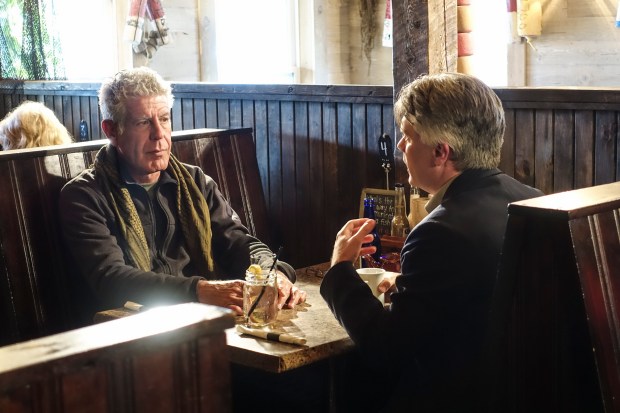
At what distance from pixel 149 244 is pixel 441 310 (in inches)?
53.6

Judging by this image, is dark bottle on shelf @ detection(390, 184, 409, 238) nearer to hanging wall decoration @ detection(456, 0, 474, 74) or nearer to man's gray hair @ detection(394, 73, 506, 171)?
hanging wall decoration @ detection(456, 0, 474, 74)

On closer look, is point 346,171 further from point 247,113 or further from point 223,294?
point 223,294

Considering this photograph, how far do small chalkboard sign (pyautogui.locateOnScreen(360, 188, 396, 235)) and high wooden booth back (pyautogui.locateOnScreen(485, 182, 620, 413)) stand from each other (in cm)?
178

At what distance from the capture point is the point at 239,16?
7371mm

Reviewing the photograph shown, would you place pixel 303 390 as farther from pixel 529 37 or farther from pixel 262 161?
pixel 529 37

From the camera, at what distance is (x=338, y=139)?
415cm

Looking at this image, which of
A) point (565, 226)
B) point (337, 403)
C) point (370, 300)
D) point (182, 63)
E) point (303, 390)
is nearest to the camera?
point (565, 226)

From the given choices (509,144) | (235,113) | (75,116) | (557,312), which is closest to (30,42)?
(75,116)

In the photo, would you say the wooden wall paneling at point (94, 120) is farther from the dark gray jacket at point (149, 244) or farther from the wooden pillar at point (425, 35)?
the wooden pillar at point (425, 35)

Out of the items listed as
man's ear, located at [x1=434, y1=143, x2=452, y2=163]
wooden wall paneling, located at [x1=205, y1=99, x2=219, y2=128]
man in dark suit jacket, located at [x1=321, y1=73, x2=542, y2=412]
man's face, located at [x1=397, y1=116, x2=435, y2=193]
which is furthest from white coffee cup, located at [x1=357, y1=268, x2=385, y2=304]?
wooden wall paneling, located at [x1=205, y1=99, x2=219, y2=128]

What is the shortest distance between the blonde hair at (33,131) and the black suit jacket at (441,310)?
231cm

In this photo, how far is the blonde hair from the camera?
4.11 meters

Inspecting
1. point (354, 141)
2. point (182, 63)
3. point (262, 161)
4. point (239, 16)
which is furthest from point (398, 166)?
point (239, 16)

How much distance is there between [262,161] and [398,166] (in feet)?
2.96
